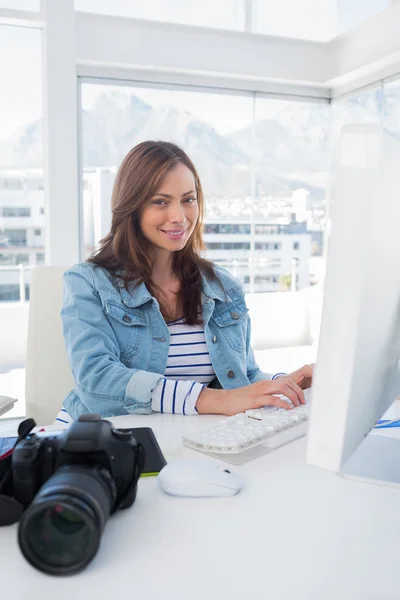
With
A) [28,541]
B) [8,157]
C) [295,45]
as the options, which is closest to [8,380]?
[8,157]

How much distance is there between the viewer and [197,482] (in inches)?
31.7

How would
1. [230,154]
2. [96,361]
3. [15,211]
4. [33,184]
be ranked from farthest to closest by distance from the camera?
[230,154], [15,211], [33,184], [96,361]

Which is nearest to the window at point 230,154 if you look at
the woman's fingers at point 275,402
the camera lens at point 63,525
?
Answer: the woman's fingers at point 275,402

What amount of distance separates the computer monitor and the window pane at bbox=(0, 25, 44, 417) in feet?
13.1

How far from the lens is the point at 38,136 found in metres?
4.73

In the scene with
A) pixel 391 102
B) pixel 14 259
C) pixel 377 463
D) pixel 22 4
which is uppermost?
pixel 22 4

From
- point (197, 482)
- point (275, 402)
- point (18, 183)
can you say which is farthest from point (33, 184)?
point (197, 482)

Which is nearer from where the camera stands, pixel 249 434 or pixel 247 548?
pixel 247 548

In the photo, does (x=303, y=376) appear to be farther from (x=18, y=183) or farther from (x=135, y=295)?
(x=18, y=183)

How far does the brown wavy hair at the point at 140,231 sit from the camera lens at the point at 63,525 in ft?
3.19

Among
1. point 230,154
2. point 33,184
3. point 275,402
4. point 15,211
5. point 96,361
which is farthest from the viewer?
point 230,154

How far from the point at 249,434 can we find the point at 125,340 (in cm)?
54

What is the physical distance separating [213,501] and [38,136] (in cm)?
439

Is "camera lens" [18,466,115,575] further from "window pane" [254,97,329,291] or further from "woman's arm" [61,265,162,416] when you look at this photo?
"window pane" [254,97,329,291]
